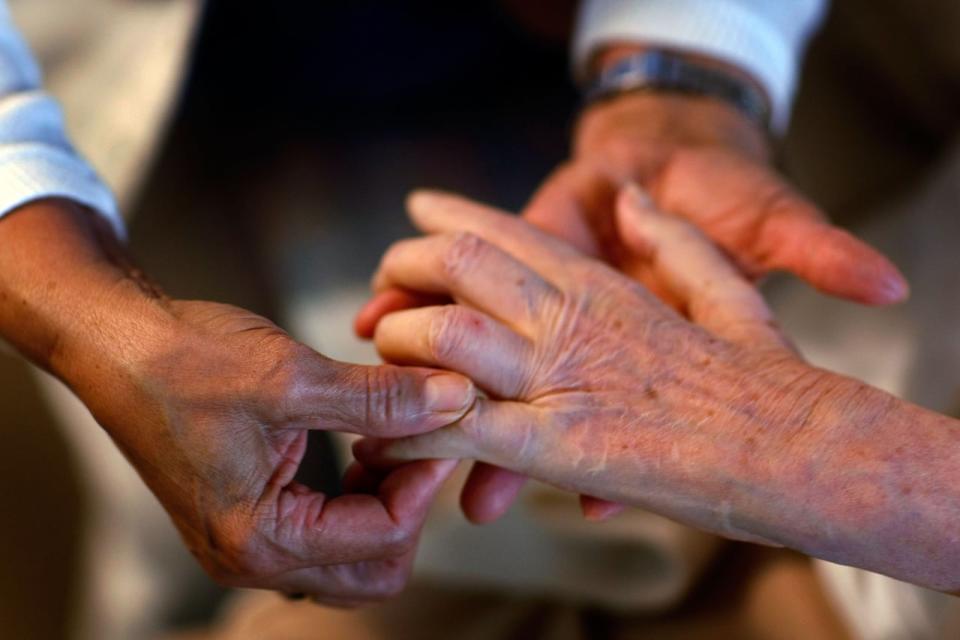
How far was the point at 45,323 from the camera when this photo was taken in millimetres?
609

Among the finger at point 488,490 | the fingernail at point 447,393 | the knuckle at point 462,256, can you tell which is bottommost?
the finger at point 488,490

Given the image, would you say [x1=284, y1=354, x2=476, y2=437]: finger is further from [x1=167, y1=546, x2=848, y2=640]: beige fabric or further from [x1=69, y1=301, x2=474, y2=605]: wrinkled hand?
[x1=167, y1=546, x2=848, y2=640]: beige fabric

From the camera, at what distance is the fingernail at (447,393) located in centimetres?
59

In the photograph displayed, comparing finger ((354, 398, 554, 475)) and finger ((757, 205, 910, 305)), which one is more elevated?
finger ((757, 205, 910, 305))

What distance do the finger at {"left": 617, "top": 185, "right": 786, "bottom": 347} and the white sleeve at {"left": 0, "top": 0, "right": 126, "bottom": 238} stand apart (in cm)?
46

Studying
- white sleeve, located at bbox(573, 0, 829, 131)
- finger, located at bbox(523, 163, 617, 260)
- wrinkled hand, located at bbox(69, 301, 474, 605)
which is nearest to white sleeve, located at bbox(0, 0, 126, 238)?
wrinkled hand, located at bbox(69, 301, 474, 605)

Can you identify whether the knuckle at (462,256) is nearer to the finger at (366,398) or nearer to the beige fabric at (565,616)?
the finger at (366,398)

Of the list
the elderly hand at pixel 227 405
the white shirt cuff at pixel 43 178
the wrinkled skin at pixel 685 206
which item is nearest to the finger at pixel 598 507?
the wrinkled skin at pixel 685 206

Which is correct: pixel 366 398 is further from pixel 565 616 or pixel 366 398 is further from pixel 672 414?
pixel 565 616

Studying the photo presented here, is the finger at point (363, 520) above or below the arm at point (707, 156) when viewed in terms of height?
below

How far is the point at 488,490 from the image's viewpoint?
0.69 meters

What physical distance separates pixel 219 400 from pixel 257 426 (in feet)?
0.10

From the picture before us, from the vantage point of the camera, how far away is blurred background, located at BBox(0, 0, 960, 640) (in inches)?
44.1

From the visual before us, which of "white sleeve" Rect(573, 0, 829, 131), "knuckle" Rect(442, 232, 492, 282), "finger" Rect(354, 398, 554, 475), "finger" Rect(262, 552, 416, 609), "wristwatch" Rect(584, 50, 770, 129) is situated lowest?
"finger" Rect(262, 552, 416, 609)
